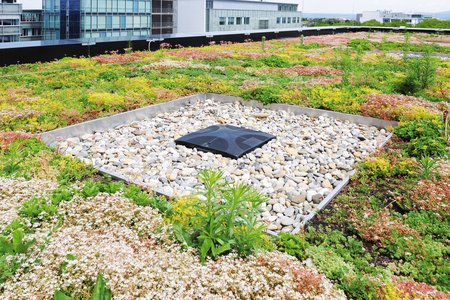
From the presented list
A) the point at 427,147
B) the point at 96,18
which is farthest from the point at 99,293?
the point at 96,18

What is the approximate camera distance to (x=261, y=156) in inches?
315

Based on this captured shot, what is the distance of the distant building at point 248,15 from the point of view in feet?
231

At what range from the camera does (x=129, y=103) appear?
1079cm

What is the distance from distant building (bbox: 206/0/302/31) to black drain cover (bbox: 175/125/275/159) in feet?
210

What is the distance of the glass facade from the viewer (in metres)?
58.4

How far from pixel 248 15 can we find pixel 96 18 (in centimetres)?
2847

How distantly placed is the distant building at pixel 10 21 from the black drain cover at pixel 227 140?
69.5 metres

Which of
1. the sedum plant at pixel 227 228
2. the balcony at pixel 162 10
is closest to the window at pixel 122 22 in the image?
the balcony at pixel 162 10

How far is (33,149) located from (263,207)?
4144 mm

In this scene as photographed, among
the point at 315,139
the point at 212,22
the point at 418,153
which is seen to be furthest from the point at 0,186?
the point at 212,22

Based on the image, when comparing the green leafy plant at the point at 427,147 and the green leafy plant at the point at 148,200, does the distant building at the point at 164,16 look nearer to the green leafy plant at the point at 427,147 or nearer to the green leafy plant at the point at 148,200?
the green leafy plant at the point at 427,147

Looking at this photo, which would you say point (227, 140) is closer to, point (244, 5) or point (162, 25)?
point (162, 25)

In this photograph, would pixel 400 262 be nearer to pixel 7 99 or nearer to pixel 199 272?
pixel 199 272

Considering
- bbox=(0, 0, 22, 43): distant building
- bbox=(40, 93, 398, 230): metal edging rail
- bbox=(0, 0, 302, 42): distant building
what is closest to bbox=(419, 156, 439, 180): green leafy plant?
bbox=(40, 93, 398, 230): metal edging rail
